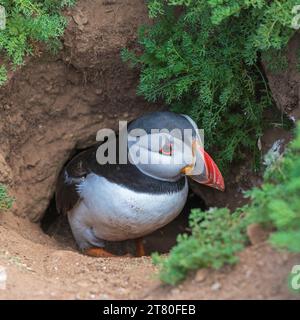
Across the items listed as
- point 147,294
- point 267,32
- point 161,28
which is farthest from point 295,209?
point 161,28

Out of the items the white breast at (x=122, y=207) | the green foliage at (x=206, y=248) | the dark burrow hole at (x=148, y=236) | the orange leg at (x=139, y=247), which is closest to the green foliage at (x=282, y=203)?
the green foliage at (x=206, y=248)

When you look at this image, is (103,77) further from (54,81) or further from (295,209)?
(295,209)

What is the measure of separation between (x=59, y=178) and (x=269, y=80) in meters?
2.34

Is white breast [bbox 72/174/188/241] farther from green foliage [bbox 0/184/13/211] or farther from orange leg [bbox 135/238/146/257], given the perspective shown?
green foliage [bbox 0/184/13/211]

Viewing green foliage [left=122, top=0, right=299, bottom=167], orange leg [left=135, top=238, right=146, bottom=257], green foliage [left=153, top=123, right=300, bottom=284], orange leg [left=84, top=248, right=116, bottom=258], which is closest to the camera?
green foliage [left=153, top=123, right=300, bottom=284]

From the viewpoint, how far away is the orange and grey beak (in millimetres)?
5039

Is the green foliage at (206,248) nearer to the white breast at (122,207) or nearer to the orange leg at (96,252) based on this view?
the white breast at (122,207)

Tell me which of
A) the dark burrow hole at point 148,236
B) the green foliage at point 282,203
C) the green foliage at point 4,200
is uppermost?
the green foliage at point 282,203

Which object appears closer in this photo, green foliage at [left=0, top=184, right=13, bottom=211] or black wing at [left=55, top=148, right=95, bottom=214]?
green foliage at [left=0, top=184, right=13, bottom=211]

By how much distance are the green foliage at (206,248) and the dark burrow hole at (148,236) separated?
3.02 metres

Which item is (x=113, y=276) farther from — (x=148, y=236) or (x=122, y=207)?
(x=148, y=236)

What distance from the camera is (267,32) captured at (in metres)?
4.24

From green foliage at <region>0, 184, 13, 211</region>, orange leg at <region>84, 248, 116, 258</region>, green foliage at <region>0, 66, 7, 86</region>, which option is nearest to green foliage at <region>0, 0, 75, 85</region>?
green foliage at <region>0, 66, 7, 86</region>

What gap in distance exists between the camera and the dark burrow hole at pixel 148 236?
6.39 meters
